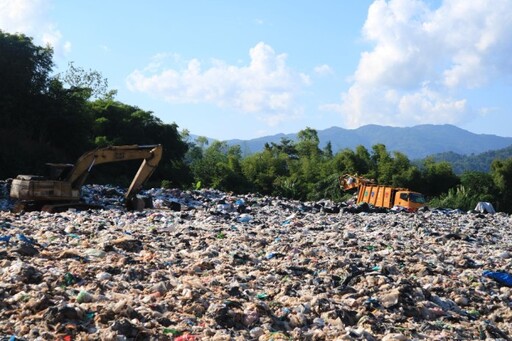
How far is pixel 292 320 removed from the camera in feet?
16.9

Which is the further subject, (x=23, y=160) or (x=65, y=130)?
(x=65, y=130)

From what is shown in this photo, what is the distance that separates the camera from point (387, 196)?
2194 cm

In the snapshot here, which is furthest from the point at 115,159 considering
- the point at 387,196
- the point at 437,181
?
the point at 437,181

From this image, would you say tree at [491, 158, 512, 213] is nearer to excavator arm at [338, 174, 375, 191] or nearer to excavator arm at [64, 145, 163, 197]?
excavator arm at [338, 174, 375, 191]

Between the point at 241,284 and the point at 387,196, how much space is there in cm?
1673

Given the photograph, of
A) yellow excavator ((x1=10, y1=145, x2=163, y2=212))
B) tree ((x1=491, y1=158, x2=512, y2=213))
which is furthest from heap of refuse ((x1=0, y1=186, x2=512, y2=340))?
tree ((x1=491, y1=158, x2=512, y2=213))

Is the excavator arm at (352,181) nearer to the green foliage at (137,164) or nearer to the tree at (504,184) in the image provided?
the green foliage at (137,164)

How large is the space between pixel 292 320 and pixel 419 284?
7.04 feet

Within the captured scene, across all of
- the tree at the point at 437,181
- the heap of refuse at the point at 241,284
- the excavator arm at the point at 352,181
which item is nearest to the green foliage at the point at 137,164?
the tree at the point at 437,181

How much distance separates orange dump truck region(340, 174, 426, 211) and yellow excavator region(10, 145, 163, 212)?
1031 centimetres

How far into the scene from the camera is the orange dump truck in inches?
821

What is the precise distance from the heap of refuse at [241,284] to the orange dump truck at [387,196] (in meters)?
10.7

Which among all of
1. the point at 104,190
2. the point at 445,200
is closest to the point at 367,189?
the point at 445,200

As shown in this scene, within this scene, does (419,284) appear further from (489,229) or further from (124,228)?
(489,229)
